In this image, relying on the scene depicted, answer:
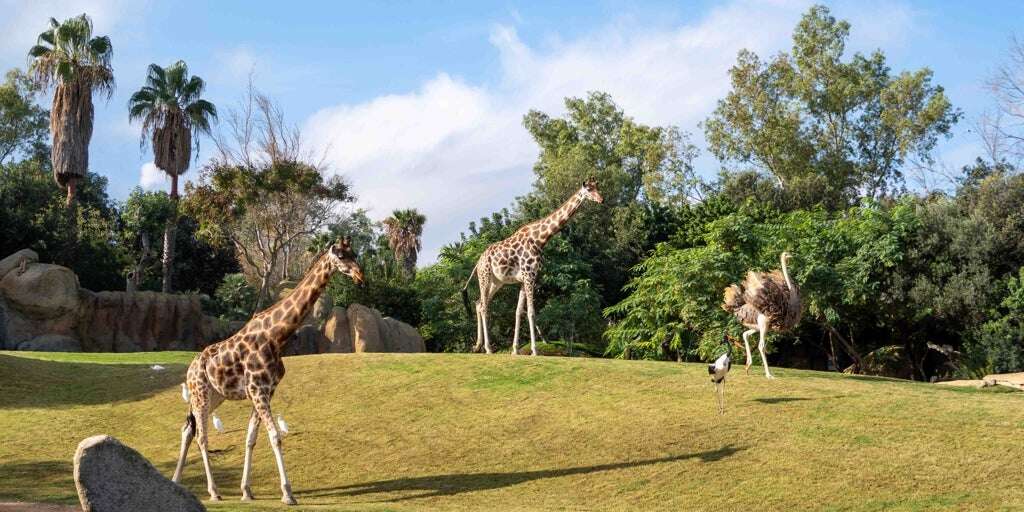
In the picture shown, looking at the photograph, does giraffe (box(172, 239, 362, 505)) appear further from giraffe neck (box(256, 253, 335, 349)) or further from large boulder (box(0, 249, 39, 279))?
large boulder (box(0, 249, 39, 279))

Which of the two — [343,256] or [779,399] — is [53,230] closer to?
[343,256]

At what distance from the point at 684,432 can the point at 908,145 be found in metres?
38.2

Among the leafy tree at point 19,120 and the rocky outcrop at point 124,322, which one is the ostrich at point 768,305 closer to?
the rocky outcrop at point 124,322

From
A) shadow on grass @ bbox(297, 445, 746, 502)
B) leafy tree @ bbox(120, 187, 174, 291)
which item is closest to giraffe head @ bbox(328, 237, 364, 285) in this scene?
shadow on grass @ bbox(297, 445, 746, 502)

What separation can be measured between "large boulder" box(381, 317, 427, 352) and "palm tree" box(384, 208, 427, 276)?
596 inches

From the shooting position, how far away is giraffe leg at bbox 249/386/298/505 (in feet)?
47.3

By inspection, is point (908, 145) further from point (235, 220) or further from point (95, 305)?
point (95, 305)

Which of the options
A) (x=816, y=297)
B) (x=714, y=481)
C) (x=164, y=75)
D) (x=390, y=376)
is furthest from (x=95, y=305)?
(x=714, y=481)

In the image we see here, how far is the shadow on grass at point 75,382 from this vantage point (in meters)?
22.0

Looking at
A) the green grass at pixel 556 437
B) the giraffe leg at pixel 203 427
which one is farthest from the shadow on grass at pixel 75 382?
the giraffe leg at pixel 203 427

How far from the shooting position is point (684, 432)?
1744 cm

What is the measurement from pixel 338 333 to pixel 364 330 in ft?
4.12

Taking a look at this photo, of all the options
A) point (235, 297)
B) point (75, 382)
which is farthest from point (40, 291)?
point (75, 382)

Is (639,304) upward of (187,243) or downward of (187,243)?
downward
